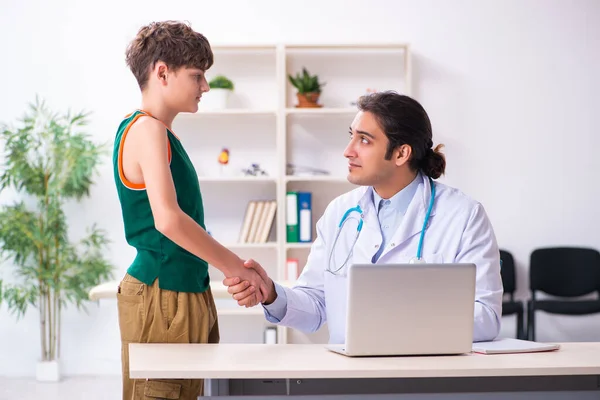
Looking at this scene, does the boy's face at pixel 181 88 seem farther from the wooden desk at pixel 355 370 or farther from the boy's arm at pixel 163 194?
the wooden desk at pixel 355 370

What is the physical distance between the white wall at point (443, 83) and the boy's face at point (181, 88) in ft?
10.2

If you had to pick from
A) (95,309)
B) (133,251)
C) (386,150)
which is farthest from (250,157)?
(386,150)

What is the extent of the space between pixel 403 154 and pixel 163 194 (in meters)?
0.85

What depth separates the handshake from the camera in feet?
6.76

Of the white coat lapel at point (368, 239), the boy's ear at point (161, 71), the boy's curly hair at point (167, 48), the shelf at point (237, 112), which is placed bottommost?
the white coat lapel at point (368, 239)

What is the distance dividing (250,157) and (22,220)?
5.07 feet

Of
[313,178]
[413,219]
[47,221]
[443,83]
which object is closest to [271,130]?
[313,178]

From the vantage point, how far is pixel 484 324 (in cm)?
195

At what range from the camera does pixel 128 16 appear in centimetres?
507

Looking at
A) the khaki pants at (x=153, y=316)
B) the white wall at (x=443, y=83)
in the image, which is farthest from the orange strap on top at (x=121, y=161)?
the white wall at (x=443, y=83)

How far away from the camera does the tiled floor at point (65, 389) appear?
14.6 ft

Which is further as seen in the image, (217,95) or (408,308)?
(217,95)

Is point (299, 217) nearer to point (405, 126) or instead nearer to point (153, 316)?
point (405, 126)

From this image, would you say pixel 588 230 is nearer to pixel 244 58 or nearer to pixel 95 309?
pixel 244 58
